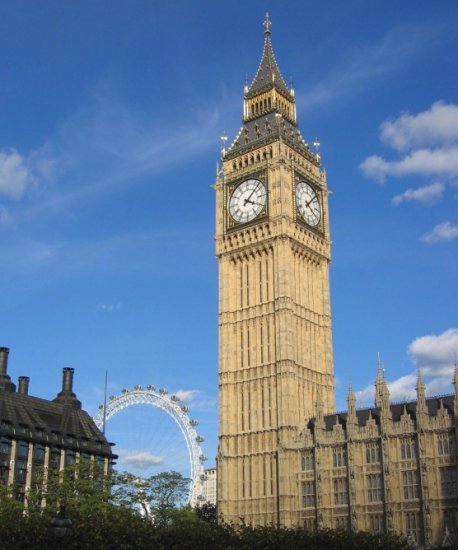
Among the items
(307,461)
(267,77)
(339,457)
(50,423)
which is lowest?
(307,461)

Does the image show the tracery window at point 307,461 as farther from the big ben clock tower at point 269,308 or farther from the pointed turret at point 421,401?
the pointed turret at point 421,401

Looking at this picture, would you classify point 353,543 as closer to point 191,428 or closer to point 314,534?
point 314,534

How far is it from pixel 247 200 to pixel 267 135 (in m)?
9.58

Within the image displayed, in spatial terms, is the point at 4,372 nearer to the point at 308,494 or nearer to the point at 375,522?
the point at 308,494

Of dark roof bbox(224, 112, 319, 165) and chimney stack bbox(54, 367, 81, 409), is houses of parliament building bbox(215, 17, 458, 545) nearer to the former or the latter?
dark roof bbox(224, 112, 319, 165)

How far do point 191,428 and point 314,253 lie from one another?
37.3 m

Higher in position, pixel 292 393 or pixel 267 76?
pixel 267 76

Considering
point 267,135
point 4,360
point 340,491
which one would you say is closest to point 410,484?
point 340,491

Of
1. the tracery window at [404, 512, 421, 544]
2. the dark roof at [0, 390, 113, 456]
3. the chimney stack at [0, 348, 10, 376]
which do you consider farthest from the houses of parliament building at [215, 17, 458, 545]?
the chimney stack at [0, 348, 10, 376]

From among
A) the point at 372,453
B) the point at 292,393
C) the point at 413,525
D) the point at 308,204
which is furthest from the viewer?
the point at 308,204

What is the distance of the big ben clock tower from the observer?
95875mm

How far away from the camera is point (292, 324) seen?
Answer: 99500 millimetres

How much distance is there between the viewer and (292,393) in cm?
9619

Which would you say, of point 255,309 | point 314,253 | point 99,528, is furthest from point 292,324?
point 99,528
